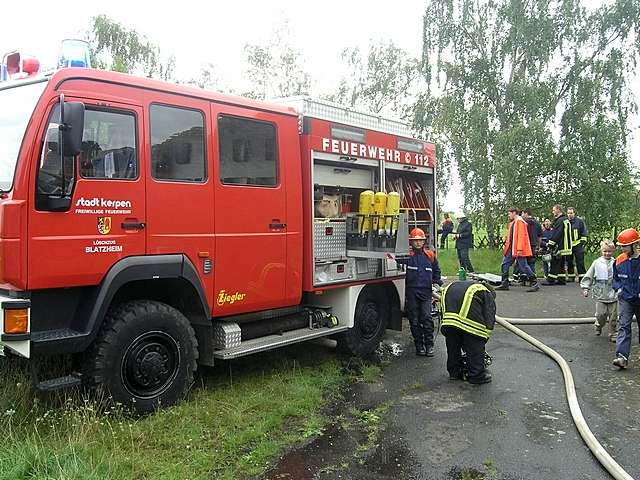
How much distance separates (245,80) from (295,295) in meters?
25.8

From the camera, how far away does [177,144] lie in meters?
4.99

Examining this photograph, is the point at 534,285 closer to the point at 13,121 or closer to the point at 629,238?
the point at 629,238

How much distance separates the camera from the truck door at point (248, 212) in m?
5.30

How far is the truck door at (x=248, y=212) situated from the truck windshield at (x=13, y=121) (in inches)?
60.1

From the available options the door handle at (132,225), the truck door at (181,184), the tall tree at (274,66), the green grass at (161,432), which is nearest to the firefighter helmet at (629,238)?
the green grass at (161,432)

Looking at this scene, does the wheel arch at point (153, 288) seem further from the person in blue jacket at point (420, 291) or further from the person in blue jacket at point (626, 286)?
the person in blue jacket at point (626, 286)

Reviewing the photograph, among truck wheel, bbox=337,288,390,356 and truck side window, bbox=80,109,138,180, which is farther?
truck wheel, bbox=337,288,390,356

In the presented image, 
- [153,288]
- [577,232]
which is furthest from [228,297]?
[577,232]

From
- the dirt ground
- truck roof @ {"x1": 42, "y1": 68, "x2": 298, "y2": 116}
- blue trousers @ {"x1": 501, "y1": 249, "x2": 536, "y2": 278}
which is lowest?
the dirt ground

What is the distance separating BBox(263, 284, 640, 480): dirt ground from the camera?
4.05 m

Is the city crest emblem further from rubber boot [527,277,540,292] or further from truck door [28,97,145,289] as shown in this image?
rubber boot [527,277,540,292]

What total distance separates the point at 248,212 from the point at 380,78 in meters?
26.5

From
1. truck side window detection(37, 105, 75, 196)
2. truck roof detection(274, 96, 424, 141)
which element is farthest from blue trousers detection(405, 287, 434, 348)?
truck side window detection(37, 105, 75, 196)

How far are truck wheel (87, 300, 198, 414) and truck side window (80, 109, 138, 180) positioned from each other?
1.09m
